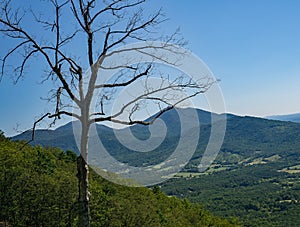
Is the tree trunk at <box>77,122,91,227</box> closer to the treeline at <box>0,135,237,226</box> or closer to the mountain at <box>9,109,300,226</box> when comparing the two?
the treeline at <box>0,135,237,226</box>

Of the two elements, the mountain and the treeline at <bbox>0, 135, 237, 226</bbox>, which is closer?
the treeline at <bbox>0, 135, 237, 226</bbox>

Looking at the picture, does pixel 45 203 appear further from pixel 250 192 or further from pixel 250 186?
pixel 250 186

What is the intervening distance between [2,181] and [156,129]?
19.6 meters

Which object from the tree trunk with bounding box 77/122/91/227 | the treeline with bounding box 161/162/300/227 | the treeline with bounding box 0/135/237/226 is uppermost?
the tree trunk with bounding box 77/122/91/227

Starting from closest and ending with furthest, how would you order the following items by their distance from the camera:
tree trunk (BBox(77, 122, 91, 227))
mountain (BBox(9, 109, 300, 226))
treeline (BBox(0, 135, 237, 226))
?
tree trunk (BBox(77, 122, 91, 227)) → treeline (BBox(0, 135, 237, 226)) → mountain (BBox(9, 109, 300, 226))

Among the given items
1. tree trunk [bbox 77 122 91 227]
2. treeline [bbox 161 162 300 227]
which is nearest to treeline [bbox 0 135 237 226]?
tree trunk [bbox 77 122 91 227]

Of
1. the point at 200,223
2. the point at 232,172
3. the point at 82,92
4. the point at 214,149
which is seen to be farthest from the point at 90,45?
the point at 232,172

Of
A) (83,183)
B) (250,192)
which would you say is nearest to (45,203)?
(83,183)

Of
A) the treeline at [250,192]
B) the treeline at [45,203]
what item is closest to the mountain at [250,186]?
the treeline at [250,192]

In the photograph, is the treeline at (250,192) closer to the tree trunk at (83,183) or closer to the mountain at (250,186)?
the mountain at (250,186)

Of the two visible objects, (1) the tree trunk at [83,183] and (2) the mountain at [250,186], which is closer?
(1) the tree trunk at [83,183]

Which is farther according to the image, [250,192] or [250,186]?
[250,186]

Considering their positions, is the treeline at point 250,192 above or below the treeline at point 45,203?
below

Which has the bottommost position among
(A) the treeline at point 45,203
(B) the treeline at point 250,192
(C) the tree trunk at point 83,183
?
(B) the treeline at point 250,192
